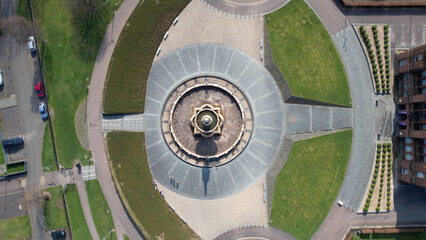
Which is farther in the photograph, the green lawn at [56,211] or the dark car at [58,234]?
the green lawn at [56,211]

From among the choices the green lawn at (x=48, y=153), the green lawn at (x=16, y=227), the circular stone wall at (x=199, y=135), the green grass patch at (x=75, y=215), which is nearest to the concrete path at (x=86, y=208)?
the green grass patch at (x=75, y=215)

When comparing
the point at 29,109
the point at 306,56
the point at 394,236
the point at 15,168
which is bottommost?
the point at 394,236

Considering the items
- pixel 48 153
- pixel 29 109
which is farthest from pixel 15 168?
pixel 29 109

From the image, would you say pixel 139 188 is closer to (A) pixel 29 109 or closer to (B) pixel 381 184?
(A) pixel 29 109

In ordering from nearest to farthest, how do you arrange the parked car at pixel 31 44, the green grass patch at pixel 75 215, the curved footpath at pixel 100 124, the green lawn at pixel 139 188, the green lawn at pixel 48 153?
the green lawn at pixel 139 188, the parked car at pixel 31 44, the curved footpath at pixel 100 124, the green grass patch at pixel 75 215, the green lawn at pixel 48 153

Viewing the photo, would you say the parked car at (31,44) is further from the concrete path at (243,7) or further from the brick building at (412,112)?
the brick building at (412,112)

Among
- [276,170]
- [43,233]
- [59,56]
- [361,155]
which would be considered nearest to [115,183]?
[43,233]

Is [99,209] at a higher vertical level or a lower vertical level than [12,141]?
lower
